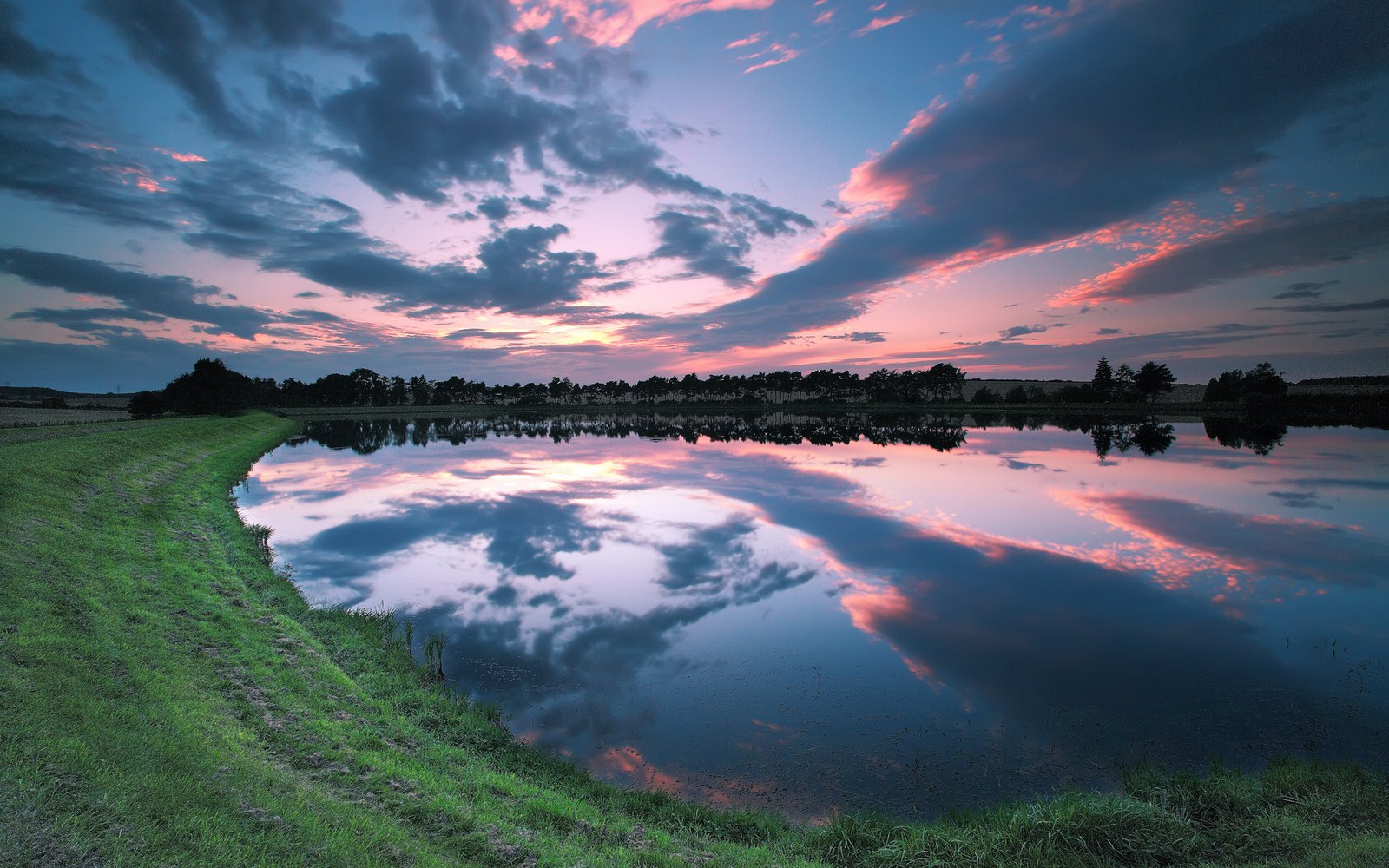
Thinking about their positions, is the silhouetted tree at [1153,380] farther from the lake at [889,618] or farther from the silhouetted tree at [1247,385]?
the lake at [889,618]

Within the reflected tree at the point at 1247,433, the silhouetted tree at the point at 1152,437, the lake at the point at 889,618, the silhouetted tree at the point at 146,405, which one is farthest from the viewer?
the silhouetted tree at the point at 146,405

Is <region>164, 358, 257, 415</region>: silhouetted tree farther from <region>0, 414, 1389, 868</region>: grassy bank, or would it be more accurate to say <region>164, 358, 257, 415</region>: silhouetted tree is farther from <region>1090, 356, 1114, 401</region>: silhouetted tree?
<region>1090, 356, 1114, 401</region>: silhouetted tree

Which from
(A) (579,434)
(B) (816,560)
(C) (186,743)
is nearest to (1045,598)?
(B) (816,560)

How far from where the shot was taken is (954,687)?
1130 centimetres

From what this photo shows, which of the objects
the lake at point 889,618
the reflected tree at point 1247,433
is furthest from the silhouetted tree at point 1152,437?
the lake at point 889,618

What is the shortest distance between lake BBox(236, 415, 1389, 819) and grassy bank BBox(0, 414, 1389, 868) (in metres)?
1.16

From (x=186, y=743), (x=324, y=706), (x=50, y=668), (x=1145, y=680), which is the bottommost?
(x=1145, y=680)

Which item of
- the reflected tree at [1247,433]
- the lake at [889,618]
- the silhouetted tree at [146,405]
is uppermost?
the silhouetted tree at [146,405]

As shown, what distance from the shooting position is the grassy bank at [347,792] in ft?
16.9

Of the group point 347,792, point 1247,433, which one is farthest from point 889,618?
point 1247,433

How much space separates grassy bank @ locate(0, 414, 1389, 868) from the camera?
5160mm

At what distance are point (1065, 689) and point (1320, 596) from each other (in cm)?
1153

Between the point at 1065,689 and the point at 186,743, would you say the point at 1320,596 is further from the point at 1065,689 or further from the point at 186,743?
the point at 186,743

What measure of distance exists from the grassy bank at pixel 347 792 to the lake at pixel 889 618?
1.16m
